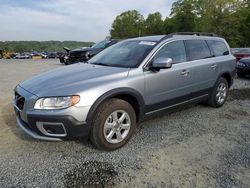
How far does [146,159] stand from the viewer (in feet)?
12.5

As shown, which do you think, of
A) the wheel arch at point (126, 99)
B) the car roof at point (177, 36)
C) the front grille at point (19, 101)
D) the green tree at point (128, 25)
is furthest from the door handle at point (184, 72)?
the green tree at point (128, 25)

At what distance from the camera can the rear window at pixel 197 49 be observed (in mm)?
5377

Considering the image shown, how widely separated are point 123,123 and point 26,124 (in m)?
1.38

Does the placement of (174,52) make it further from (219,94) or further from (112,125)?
(219,94)

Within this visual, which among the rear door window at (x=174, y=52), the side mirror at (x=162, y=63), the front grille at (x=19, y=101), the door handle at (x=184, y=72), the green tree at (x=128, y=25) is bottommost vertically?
the front grille at (x=19, y=101)

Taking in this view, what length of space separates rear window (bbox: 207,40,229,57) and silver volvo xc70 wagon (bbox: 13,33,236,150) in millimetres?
270

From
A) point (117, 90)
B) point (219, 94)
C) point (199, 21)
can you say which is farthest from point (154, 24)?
point (117, 90)

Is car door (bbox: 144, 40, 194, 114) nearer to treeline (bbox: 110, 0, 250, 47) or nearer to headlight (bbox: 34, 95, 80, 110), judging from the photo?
headlight (bbox: 34, 95, 80, 110)

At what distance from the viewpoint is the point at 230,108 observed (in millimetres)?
6430

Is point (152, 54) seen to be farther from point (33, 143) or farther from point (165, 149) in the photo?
point (33, 143)

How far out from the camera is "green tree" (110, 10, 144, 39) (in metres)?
71.4

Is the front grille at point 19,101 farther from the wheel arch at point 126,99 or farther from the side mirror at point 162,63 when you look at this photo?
the side mirror at point 162,63

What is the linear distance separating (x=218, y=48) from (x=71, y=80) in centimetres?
375

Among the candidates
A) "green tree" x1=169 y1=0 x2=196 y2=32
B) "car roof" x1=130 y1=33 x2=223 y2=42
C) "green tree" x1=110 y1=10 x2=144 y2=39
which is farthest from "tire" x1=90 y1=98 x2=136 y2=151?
"green tree" x1=110 y1=10 x2=144 y2=39
